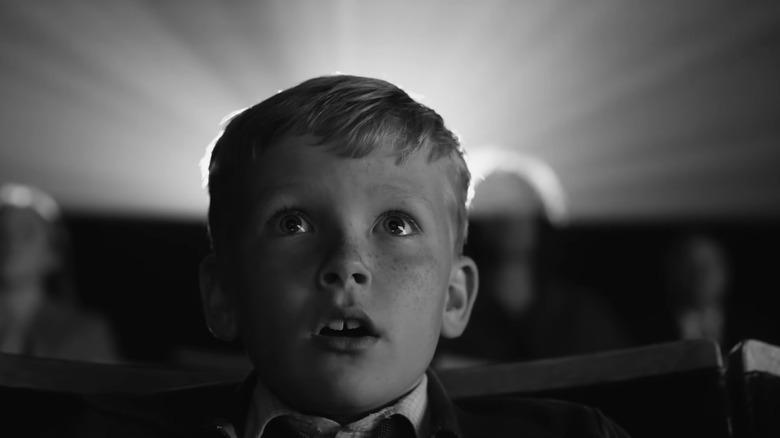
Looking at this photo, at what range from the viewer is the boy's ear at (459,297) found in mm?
754

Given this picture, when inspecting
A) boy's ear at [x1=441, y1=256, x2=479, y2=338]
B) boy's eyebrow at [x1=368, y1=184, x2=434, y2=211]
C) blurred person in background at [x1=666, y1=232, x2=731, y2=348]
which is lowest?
blurred person in background at [x1=666, y1=232, x2=731, y2=348]

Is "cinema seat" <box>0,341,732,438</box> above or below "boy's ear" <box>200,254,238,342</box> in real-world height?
below

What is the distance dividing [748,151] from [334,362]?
9.32 ft

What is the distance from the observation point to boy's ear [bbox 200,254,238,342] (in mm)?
722

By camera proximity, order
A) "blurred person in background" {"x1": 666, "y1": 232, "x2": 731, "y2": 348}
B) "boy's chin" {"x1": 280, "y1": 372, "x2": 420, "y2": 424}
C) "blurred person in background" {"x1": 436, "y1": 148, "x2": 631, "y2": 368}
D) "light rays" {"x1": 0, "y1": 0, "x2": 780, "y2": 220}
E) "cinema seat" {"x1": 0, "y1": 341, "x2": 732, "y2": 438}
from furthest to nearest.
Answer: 1. "light rays" {"x1": 0, "y1": 0, "x2": 780, "y2": 220}
2. "blurred person in background" {"x1": 666, "y1": 232, "x2": 731, "y2": 348}
3. "blurred person in background" {"x1": 436, "y1": 148, "x2": 631, "y2": 368}
4. "cinema seat" {"x1": 0, "y1": 341, "x2": 732, "y2": 438}
5. "boy's chin" {"x1": 280, "y1": 372, "x2": 420, "y2": 424}

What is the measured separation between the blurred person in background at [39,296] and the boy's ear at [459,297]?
1.23 m

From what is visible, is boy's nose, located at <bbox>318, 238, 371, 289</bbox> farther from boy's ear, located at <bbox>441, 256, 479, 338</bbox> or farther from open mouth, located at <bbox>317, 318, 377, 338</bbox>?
boy's ear, located at <bbox>441, 256, 479, 338</bbox>

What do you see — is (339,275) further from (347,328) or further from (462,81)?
(462,81)

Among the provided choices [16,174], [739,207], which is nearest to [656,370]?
[739,207]

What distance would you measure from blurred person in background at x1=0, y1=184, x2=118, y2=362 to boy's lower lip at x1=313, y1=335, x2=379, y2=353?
129 centimetres

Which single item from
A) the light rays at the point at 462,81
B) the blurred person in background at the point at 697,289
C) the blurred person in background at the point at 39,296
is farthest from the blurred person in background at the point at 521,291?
the light rays at the point at 462,81

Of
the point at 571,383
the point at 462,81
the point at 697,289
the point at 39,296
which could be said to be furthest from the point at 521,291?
the point at 462,81

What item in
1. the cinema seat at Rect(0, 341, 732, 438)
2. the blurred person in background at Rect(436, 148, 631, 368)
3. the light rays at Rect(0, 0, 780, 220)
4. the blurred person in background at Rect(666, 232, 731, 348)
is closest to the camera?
the cinema seat at Rect(0, 341, 732, 438)

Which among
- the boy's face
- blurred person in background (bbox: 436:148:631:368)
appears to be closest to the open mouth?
the boy's face
